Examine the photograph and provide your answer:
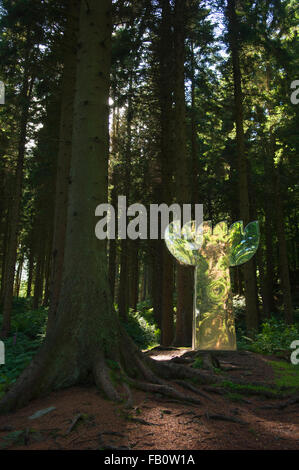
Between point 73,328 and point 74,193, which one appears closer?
point 73,328

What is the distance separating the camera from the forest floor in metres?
2.95

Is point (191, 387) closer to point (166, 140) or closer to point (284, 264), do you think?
point (166, 140)

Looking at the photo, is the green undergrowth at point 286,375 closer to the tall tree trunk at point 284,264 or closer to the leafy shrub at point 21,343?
the leafy shrub at point 21,343

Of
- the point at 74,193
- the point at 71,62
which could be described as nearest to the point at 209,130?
the point at 71,62

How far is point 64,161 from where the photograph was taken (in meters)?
8.40

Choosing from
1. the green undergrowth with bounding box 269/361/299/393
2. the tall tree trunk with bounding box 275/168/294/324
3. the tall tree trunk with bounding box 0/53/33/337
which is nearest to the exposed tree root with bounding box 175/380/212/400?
the green undergrowth with bounding box 269/361/299/393

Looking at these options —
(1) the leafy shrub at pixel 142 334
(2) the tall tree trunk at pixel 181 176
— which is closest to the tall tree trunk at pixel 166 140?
(2) the tall tree trunk at pixel 181 176

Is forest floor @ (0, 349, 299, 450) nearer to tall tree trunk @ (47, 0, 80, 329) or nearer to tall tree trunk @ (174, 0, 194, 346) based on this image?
tall tree trunk @ (47, 0, 80, 329)

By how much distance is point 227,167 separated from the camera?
60.8 ft

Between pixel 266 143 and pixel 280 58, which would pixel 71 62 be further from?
pixel 266 143

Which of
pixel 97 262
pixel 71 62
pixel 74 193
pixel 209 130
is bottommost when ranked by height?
pixel 97 262

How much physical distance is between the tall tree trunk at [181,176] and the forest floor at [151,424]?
18.6 feet

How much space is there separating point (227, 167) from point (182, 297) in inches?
407

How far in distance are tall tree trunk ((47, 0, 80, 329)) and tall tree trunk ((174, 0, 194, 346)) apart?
371 centimetres
